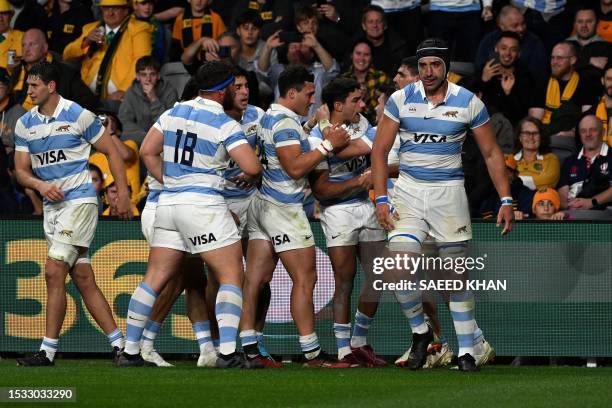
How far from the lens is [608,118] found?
52.5ft

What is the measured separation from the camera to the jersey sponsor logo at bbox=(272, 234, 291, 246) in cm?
1169

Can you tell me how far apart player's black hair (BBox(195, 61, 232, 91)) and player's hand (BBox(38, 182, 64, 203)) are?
5.53 ft

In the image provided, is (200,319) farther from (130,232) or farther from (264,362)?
(130,232)

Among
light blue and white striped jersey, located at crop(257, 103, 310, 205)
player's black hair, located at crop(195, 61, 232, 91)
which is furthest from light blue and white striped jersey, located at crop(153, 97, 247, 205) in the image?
light blue and white striped jersey, located at crop(257, 103, 310, 205)

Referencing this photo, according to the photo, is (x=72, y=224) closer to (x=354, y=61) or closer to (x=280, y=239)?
(x=280, y=239)

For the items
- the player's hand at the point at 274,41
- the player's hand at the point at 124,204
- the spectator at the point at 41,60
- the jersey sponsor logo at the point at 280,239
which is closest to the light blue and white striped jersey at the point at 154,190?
the player's hand at the point at 124,204

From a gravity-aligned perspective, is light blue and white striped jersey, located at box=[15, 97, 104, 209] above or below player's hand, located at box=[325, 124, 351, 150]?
below

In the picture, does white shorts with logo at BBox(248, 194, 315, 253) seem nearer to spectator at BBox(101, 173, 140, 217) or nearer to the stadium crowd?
the stadium crowd

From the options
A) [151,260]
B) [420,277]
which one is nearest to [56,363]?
[151,260]

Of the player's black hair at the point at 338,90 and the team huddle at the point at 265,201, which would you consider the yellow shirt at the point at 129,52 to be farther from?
the player's black hair at the point at 338,90

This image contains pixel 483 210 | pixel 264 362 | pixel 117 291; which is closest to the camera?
pixel 264 362

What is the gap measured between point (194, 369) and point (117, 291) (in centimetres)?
248

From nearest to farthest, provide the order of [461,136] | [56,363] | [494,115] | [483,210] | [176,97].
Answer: [461,136]
[56,363]
[483,210]
[494,115]
[176,97]

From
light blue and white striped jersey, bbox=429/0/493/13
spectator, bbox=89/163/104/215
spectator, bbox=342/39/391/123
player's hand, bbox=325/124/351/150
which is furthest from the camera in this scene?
light blue and white striped jersey, bbox=429/0/493/13
